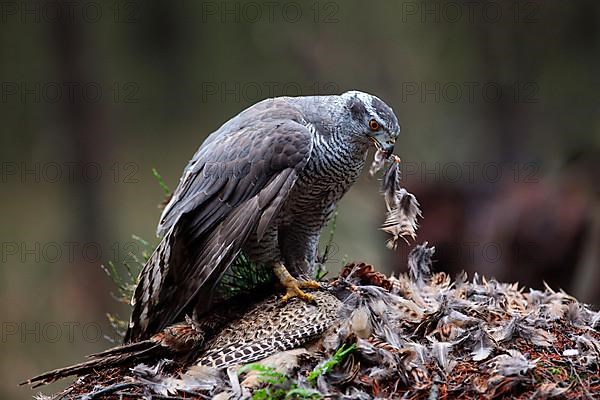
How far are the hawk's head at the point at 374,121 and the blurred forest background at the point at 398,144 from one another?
277cm

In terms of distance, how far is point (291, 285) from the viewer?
2.87 metres

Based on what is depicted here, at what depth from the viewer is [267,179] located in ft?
9.05

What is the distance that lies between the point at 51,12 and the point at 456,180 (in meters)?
4.69

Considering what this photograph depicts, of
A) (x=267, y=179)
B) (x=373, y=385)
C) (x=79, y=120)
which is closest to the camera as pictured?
(x=373, y=385)

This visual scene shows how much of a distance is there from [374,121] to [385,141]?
0.10 meters

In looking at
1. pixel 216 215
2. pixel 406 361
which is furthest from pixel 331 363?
pixel 216 215

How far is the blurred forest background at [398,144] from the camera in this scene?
5.85m

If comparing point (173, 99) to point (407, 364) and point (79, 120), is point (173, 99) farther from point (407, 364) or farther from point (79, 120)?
point (407, 364)

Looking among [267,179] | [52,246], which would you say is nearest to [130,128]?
[52,246]

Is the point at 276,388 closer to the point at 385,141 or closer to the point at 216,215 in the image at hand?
the point at 216,215

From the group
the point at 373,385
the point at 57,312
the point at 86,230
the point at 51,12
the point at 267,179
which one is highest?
the point at 51,12

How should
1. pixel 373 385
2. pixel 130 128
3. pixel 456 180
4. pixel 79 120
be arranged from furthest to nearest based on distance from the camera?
pixel 130 128, pixel 79 120, pixel 456 180, pixel 373 385

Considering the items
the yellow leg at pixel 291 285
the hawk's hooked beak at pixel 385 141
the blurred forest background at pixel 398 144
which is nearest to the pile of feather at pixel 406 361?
the yellow leg at pixel 291 285

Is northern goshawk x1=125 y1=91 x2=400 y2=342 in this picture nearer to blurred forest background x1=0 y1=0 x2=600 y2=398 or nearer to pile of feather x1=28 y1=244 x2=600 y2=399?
pile of feather x1=28 y1=244 x2=600 y2=399
